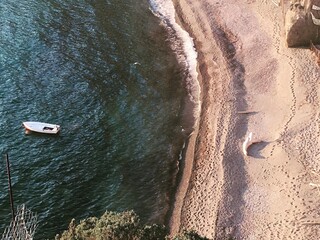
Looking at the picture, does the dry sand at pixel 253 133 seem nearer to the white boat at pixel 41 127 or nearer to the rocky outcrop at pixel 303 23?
the rocky outcrop at pixel 303 23

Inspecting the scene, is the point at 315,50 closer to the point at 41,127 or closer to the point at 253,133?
the point at 253,133

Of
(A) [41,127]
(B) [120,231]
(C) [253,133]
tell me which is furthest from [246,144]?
(B) [120,231]

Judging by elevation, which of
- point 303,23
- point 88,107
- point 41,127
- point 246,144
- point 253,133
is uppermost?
point 41,127

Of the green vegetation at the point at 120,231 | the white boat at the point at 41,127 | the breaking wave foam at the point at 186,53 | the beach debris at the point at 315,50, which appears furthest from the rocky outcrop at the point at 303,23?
the green vegetation at the point at 120,231

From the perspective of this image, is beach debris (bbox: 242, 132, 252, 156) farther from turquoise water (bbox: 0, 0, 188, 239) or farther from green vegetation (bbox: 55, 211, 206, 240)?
green vegetation (bbox: 55, 211, 206, 240)

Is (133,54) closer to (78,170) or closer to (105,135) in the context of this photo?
(105,135)

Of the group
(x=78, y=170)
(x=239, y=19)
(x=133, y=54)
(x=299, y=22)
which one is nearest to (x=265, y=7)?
(x=239, y=19)
